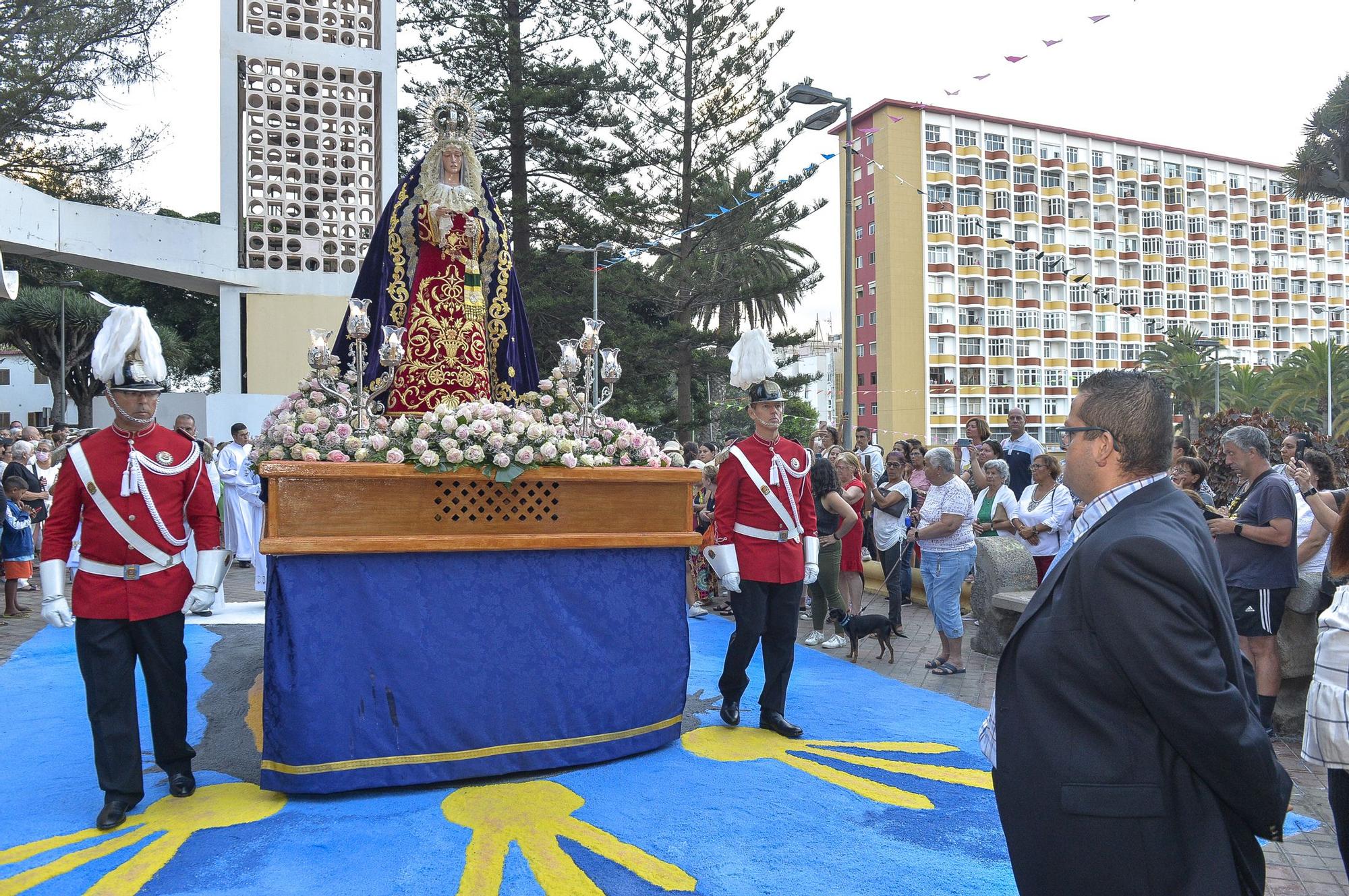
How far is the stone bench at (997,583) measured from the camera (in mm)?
8469

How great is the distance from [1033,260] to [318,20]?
170 ft

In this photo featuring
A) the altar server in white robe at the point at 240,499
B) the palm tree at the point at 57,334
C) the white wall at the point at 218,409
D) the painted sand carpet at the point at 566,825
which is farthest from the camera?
the palm tree at the point at 57,334

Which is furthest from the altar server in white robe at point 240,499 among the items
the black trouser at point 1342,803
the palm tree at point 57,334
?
the palm tree at point 57,334

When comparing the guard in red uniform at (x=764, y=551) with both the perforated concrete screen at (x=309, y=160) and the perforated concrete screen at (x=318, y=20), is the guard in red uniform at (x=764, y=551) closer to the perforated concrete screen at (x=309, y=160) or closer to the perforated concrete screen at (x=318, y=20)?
the perforated concrete screen at (x=309, y=160)

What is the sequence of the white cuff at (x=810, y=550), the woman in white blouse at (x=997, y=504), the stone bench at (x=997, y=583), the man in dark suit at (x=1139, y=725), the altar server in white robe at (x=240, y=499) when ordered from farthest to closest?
the altar server in white robe at (x=240, y=499) → the woman in white blouse at (x=997, y=504) → the stone bench at (x=997, y=583) → the white cuff at (x=810, y=550) → the man in dark suit at (x=1139, y=725)

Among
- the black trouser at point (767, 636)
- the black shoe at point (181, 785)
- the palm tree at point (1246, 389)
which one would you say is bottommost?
the black shoe at point (181, 785)

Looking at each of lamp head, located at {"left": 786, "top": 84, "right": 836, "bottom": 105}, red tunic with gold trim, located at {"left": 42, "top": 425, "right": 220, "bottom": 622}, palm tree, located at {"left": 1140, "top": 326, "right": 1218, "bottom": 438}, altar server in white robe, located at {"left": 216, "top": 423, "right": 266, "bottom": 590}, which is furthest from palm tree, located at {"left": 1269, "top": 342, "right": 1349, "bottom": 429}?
red tunic with gold trim, located at {"left": 42, "top": 425, "right": 220, "bottom": 622}

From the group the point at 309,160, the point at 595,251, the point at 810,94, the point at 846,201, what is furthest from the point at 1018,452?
the point at 595,251

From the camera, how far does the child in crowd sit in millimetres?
10531

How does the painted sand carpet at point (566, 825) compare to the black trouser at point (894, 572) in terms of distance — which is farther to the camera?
the black trouser at point (894, 572)

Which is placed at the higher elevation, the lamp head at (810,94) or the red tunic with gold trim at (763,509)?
the lamp head at (810,94)

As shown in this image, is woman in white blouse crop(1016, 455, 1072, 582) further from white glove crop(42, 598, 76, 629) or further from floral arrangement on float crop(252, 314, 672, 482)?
white glove crop(42, 598, 76, 629)

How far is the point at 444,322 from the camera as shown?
20.6 ft

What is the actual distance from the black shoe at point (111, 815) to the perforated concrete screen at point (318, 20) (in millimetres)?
15999
